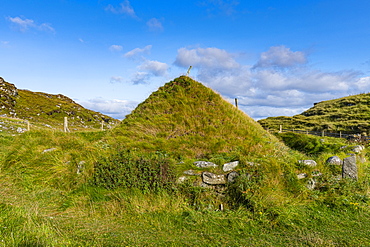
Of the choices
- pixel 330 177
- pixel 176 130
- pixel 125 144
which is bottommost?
pixel 330 177

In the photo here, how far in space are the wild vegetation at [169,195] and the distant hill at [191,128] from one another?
0.05m

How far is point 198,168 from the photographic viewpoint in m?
7.24

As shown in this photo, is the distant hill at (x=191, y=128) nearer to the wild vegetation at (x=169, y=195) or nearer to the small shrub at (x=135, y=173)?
the wild vegetation at (x=169, y=195)

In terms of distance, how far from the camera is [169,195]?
649 cm

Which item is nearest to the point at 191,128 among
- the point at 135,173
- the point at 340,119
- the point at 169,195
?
the point at 135,173

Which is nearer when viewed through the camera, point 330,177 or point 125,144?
point 330,177

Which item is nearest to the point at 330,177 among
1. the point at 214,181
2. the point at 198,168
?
the point at 214,181

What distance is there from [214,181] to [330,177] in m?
3.75

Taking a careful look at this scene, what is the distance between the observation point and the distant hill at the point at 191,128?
860 centimetres

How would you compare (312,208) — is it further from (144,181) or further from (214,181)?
(144,181)

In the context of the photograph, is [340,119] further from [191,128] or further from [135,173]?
[135,173]

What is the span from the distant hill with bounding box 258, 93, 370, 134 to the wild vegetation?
97.0ft

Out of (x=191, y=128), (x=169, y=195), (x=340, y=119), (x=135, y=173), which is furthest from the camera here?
(x=340, y=119)

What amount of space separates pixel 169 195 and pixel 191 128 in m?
3.60
